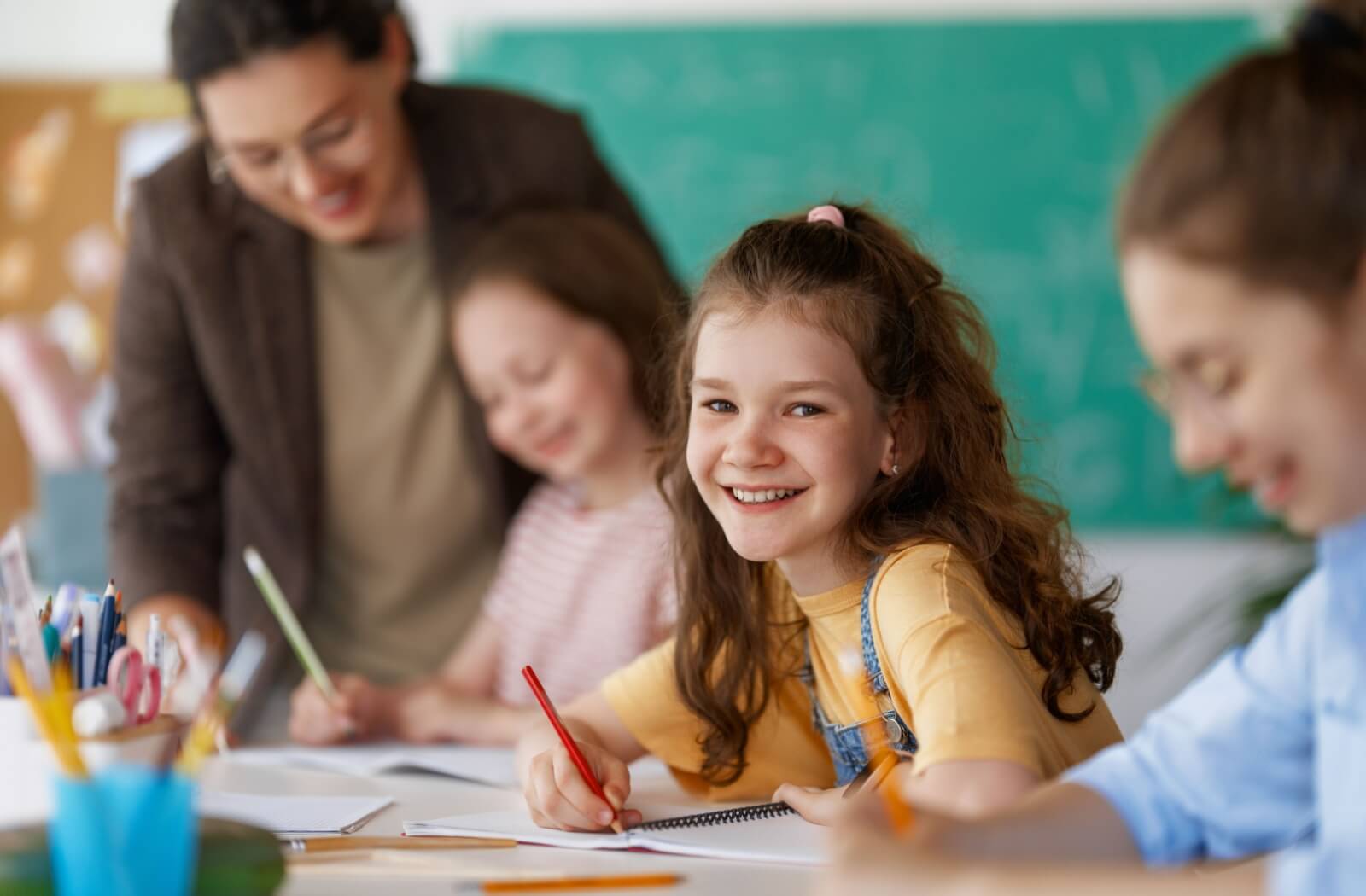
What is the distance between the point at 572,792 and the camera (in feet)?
3.48

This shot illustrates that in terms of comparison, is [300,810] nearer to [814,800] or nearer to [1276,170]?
[814,800]

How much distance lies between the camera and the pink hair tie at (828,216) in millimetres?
1160

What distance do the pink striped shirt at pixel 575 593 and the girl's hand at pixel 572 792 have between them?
0.48m

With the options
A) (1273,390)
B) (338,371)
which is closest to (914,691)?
(1273,390)

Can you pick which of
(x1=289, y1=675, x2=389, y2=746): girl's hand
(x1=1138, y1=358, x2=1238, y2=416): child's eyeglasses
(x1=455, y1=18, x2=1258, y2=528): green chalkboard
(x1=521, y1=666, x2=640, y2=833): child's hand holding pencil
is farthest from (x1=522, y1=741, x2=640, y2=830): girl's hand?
(x1=455, y1=18, x2=1258, y2=528): green chalkboard

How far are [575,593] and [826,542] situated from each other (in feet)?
2.15

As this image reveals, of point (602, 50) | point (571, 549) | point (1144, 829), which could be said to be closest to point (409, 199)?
point (571, 549)

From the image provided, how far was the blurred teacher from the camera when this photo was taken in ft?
5.69

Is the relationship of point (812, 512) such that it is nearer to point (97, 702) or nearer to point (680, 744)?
point (680, 744)

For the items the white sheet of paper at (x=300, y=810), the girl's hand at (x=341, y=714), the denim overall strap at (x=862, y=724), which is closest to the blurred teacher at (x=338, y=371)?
the girl's hand at (x=341, y=714)

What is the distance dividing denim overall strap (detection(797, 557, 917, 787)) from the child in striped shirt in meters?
0.45

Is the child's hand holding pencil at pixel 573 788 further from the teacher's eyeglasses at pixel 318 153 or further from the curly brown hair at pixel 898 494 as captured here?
the teacher's eyeglasses at pixel 318 153

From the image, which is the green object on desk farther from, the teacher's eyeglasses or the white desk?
the teacher's eyeglasses

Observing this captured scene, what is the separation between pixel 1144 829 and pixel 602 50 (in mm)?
3170
